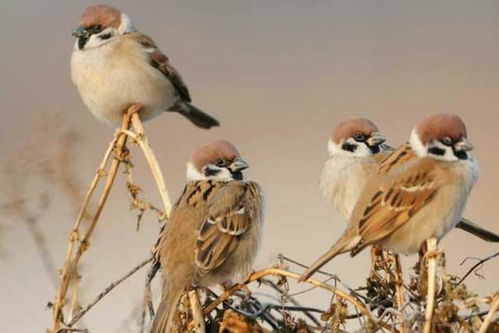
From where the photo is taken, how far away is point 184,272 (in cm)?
237

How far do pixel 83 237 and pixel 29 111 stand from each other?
1924 millimetres

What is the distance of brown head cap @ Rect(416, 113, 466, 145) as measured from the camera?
221cm

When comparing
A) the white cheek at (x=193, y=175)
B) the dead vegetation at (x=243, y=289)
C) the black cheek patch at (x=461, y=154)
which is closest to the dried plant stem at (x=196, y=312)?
the dead vegetation at (x=243, y=289)

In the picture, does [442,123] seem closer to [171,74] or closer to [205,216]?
[205,216]

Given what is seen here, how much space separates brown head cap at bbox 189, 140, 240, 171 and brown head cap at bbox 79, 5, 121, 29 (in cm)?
105

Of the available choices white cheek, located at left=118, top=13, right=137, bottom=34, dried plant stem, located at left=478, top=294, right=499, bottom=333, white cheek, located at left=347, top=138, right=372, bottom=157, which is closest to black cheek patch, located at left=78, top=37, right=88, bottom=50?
white cheek, located at left=118, top=13, right=137, bottom=34

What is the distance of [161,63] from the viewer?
3859 mm

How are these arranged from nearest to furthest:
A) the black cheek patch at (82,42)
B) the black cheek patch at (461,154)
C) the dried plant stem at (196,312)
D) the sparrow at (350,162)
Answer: the dried plant stem at (196,312), the black cheek patch at (461,154), the sparrow at (350,162), the black cheek patch at (82,42)

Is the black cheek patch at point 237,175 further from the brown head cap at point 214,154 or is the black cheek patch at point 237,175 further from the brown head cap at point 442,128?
the brown head cap at point 442,128

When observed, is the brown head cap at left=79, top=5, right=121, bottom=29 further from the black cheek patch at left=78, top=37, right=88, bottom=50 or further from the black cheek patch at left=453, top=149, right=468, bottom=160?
the black cheek patch at left=453, top=149, right=468, bottom=160

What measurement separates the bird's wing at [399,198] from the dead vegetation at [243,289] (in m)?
0.07

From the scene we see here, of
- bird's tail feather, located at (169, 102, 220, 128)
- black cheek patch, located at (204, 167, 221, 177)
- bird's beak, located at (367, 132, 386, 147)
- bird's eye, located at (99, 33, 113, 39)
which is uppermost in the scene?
bird's eye, located at (99, 33, 113, 39)

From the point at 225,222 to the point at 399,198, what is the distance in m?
0.40

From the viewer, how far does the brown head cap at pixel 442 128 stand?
2212 mm
